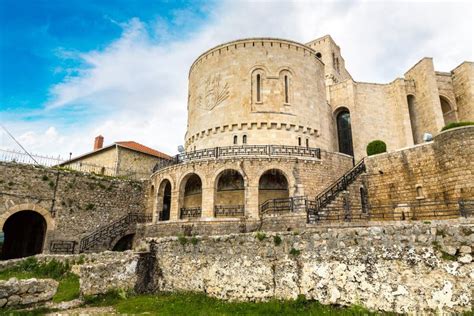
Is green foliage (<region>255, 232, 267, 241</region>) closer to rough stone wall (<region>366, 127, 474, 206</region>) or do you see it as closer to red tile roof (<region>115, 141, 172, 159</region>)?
rough stone wall (<region>366, 127, 474, 206</region>)

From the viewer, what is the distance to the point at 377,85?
27812 mm

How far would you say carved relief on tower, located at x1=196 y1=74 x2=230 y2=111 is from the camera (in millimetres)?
25359

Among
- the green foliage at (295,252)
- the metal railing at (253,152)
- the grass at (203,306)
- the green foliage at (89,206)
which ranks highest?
the metal railing at (253,152)

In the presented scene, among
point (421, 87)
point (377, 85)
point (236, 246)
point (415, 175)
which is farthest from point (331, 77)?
point (236, 246)

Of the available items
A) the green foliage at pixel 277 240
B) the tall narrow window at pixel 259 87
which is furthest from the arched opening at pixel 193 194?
the green foliage at pixel 277 240

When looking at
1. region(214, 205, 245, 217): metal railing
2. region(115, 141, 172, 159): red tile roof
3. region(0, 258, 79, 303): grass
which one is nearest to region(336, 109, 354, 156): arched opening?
region(214, 205, 245, 217): metal railing

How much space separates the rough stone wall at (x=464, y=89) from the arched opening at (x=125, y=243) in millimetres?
29633

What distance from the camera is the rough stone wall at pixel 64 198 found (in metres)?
18.9

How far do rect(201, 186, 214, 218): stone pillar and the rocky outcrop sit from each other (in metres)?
10.4

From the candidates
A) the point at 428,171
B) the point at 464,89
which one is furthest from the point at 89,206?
the point at 464,89

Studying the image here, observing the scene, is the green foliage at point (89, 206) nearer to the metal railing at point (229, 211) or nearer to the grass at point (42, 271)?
the grass at point (42, 271)

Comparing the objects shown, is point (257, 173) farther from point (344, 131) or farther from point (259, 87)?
point (344, 131)

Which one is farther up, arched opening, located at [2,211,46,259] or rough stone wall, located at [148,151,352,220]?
rough stone wall, located at [148,151,352,220]

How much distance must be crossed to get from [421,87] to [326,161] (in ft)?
45.9
